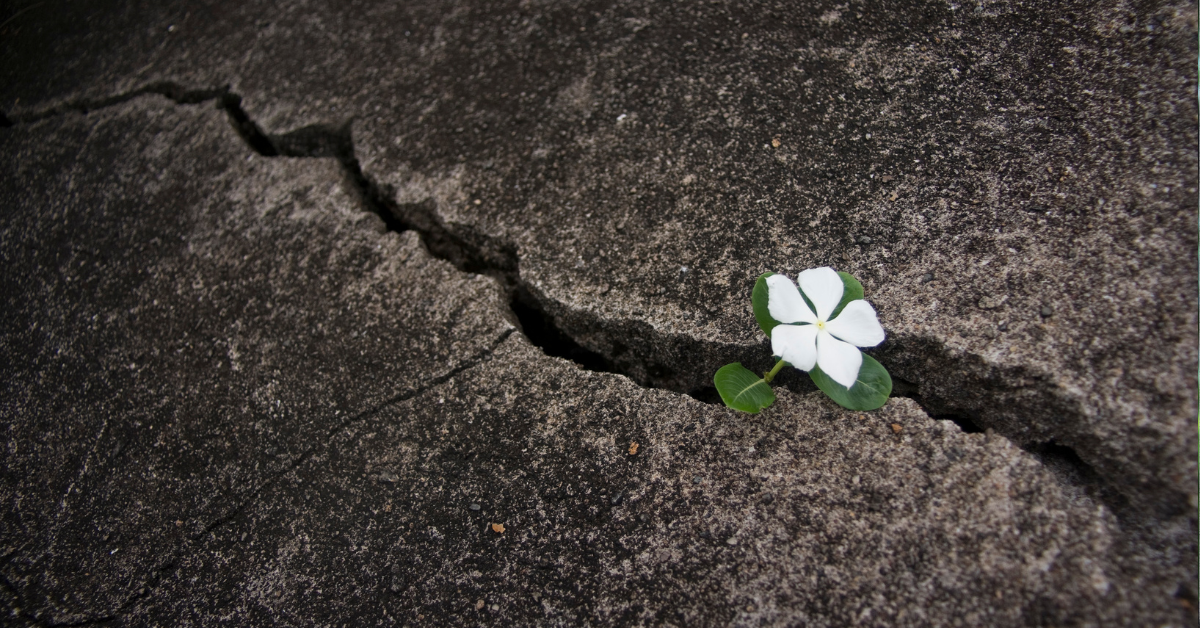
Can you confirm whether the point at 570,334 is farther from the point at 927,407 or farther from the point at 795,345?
the point at 927,407

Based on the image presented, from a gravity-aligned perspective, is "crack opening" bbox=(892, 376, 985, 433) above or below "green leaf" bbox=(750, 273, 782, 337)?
below

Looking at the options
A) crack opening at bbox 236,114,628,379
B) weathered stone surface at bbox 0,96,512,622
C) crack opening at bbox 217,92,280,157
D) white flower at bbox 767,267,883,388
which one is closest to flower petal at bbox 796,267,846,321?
white flower at bbox 767,267,883,388

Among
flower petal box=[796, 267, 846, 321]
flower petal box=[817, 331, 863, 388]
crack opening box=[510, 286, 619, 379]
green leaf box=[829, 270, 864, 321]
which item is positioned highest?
flower petal box=[796, 267, 846, 321]

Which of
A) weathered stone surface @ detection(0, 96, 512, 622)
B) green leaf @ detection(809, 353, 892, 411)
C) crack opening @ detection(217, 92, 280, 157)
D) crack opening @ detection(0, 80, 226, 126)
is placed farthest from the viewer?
crack opening @ detection(0, 80, 226, 126)

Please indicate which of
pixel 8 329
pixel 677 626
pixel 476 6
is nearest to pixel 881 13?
pixel 476 6

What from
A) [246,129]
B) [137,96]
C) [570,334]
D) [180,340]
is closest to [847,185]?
[570,334]

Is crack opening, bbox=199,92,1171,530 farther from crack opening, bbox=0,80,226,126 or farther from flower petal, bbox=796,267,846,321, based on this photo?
crack opening, bbox=0,80,226,126
